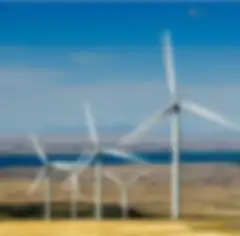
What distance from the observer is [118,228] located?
9484 millimetres

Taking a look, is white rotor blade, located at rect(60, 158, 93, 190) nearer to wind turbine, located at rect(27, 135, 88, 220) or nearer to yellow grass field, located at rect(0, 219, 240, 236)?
wind turbine, located at rect(27, 135, 88, 220)

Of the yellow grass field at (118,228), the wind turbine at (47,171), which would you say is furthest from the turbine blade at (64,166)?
the yellow grass field at (118,228)

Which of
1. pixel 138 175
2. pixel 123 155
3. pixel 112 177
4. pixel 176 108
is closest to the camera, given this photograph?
pixel 176 108

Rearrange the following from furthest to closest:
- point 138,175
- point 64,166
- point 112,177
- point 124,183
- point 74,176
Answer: point 112,177
point 124,183
point 74,176
point 138,175
point 64,166

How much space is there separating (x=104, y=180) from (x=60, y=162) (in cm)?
212

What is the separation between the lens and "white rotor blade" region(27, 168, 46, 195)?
43.4 ft

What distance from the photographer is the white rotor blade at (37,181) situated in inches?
521

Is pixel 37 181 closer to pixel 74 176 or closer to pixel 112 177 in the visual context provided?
pixel 74 176

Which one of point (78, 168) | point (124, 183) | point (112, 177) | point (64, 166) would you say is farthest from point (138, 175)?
point (64, 166)

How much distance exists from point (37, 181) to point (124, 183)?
5.42 ft

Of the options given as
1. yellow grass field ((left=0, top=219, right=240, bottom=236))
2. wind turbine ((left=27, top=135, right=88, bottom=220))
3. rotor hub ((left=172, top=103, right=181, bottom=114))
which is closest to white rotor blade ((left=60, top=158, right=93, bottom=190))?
wind turbine ((left=27, top=135, right=88, bottom=220))

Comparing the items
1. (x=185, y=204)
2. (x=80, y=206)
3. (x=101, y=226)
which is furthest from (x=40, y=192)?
(x=101, y=226)

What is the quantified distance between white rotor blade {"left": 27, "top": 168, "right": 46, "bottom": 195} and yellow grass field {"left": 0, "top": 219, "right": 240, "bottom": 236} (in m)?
3.17

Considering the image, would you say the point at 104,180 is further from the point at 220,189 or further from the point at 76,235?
the point at 76,235
